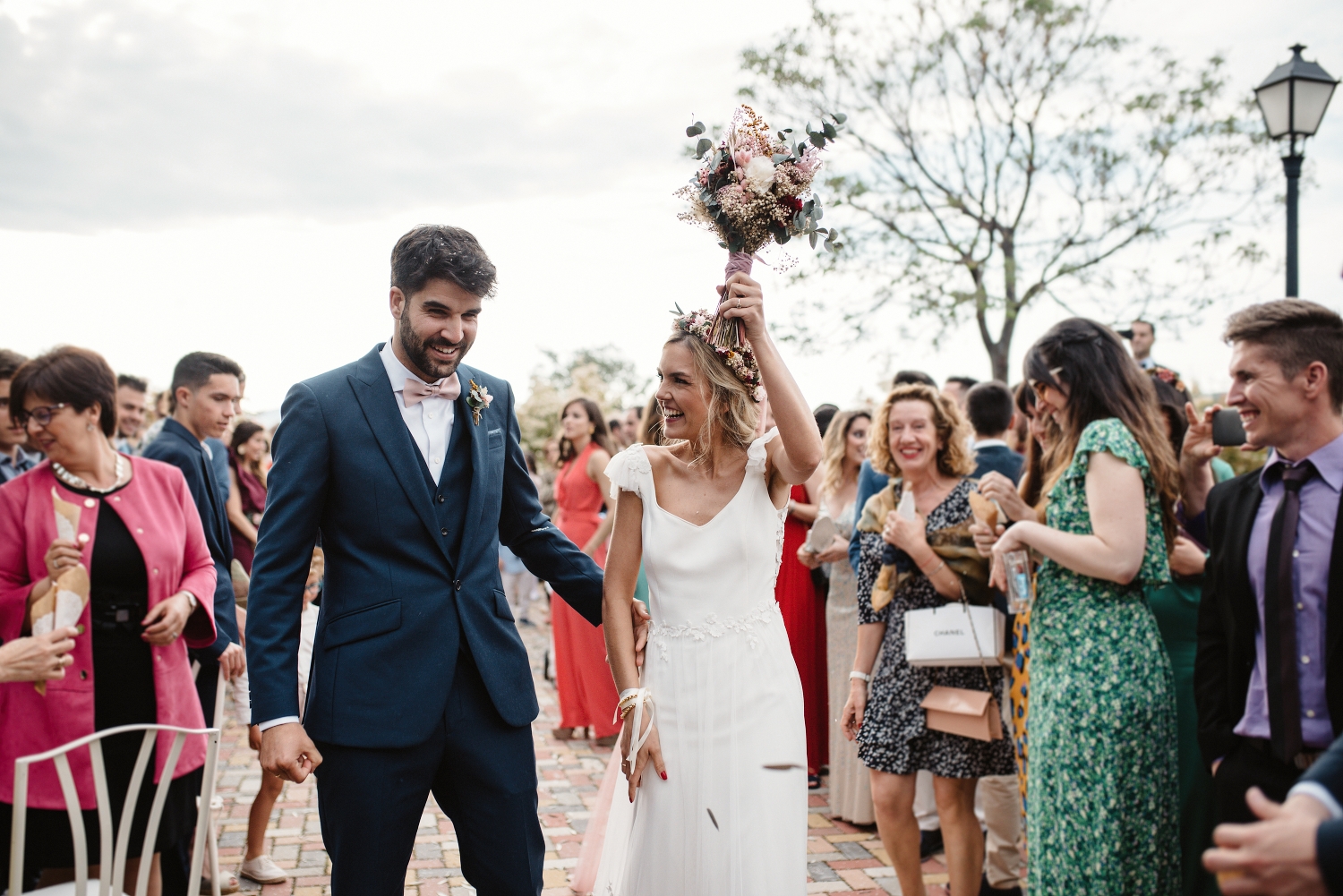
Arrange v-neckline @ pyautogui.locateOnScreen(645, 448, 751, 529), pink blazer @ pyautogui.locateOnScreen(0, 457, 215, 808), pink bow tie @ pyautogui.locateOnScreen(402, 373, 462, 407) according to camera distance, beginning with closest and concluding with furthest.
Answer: pink bow tie @ pyautogui.locateOnScreen(402, 373, 462, 407) < v-neckline @ pyautogui.locateOnScreen(645, 448, 751, 529) < pink blazer @ pyautogui.locateOnScreen(0, 457, 215, 808)

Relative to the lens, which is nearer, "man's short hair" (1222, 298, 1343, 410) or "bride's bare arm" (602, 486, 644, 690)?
"man's short hair" (1222, 298, 1343, 410)

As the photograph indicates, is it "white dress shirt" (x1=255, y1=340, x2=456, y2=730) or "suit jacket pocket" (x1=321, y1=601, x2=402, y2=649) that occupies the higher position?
"white dress shirt" (x1=255, y1=340, x2=456, y2=730)

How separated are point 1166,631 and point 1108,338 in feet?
4.03

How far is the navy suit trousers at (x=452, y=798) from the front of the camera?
2.49 metres

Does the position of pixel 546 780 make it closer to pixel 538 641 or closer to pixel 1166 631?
pixel 1166 631

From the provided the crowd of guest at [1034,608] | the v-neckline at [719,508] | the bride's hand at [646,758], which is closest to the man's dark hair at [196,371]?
A: the crowd of guest at [1034,608]

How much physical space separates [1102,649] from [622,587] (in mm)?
1602

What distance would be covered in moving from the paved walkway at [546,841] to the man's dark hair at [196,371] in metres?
2.27

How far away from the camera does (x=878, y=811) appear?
151 inches

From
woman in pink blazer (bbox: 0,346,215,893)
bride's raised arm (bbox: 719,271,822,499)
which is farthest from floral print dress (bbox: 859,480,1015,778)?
woman in pink blazer (bbox: 0,346,215,893)

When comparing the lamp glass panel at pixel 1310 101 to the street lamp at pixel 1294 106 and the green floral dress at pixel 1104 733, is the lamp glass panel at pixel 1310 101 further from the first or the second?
the green floral dress at pixel 1104 733

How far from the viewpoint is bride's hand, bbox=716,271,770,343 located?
264cm

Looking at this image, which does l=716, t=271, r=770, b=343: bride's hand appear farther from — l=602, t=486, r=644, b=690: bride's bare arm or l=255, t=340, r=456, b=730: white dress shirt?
l=255, t=340, r=456, b=730: white dress shirt

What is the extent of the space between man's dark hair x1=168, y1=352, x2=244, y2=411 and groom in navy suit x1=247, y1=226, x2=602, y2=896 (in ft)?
8.05
